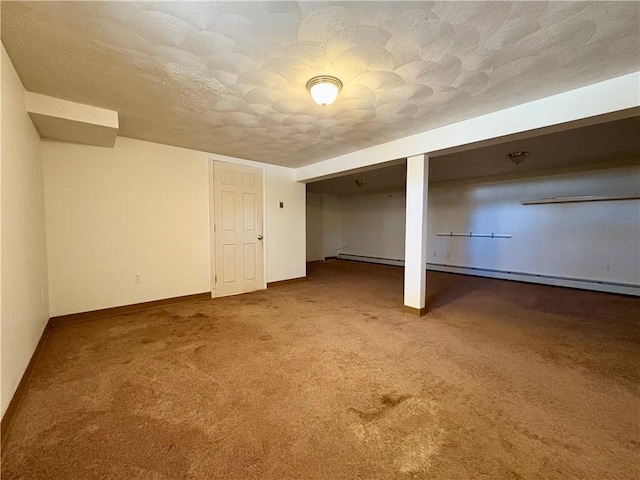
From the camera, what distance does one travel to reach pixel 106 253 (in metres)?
3.34

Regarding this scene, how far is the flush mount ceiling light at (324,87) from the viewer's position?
6.77ft

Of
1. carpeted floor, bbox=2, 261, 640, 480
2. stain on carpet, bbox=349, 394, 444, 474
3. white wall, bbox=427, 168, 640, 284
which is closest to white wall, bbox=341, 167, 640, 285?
white wall, bbox=427, 168, 640, 284

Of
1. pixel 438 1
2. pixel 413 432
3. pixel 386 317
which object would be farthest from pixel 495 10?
pixel 386 317

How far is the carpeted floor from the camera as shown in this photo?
4.21ft

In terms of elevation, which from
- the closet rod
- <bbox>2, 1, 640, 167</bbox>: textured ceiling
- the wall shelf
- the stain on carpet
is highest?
<bbox>2, 1, 640, 167</bbox>: textured ceiling

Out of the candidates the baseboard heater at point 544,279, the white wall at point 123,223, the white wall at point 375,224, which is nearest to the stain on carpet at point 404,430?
the white wall at point 123,223

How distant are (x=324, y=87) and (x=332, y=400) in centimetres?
232

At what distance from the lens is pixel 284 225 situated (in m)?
5.23

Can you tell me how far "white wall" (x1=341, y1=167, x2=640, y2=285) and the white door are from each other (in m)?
4.65

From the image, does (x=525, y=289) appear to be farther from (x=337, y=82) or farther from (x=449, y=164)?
(x=337, y=82)

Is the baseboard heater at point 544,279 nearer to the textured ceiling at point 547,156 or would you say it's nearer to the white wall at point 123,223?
the textured ceiling at point 547,156

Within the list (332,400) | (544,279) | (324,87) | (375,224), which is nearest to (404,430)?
(332,400)

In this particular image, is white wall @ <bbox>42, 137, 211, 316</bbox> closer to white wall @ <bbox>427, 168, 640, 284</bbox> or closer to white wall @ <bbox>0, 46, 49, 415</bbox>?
white wall @ <bbox>0, 46, 49, 415</bbox>

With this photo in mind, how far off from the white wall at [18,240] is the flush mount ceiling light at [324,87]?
2043 mm
